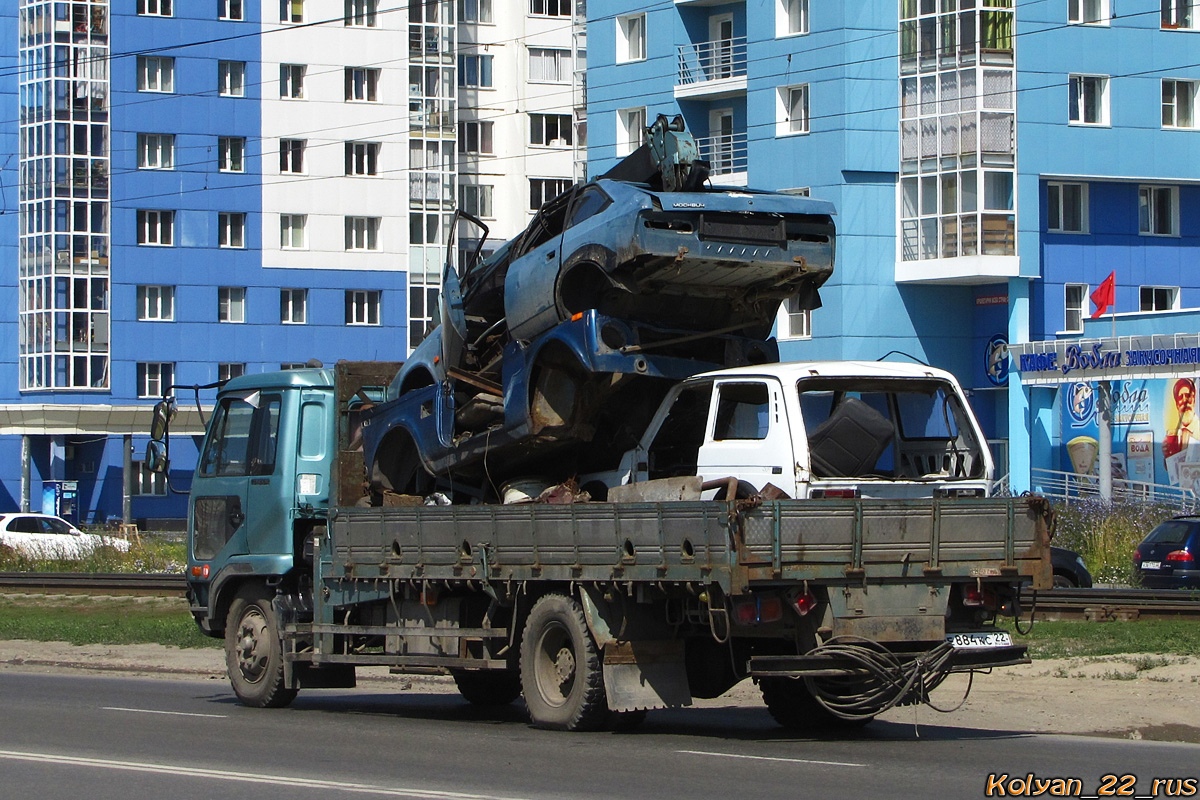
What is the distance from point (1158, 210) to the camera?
46594 millimetres

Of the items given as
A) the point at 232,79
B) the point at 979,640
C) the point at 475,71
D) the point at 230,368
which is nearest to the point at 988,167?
the point at 230,368

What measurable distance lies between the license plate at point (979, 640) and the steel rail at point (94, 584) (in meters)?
21.1

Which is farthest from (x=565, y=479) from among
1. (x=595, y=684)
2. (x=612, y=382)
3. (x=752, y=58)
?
(x=752, y=58)

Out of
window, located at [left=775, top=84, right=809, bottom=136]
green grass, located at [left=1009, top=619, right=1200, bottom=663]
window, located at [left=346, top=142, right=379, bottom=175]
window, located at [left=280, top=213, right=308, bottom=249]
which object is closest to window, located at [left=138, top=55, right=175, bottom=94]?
window, located at [left=280, top=213, right=308, bottom=249]

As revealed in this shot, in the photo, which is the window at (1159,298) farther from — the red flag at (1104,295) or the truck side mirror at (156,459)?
the truck side mirror at (156,459)

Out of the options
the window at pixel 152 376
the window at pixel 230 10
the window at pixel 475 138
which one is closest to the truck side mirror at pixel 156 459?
the window at pixel 152 376

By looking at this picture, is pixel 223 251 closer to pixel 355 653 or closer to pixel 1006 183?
pixel 1006 183

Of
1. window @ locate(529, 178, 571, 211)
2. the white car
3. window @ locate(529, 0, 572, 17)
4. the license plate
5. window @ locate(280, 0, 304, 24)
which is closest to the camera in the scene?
the license plate

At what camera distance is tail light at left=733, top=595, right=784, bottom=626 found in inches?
422

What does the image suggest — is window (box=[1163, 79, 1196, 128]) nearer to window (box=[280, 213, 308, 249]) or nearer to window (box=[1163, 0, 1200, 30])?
window (box=[1163, 0, 1200, 30])

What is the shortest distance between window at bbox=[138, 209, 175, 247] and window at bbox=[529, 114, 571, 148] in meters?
15.9

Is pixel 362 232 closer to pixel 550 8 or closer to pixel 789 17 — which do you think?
pixel 550 8

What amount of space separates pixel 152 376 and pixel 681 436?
170ft

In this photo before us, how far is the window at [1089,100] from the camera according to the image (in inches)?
1775
